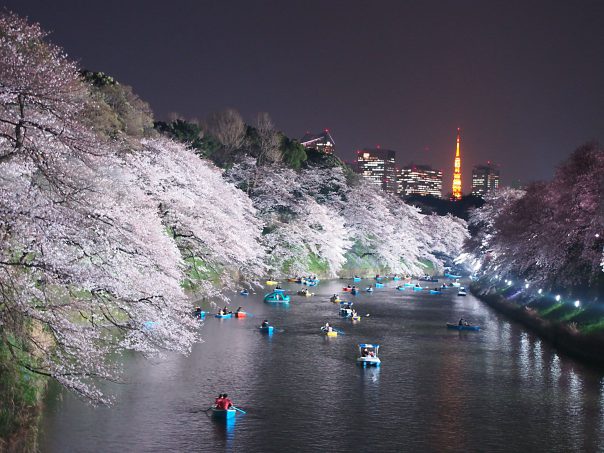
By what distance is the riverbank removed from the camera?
31328 millimetres

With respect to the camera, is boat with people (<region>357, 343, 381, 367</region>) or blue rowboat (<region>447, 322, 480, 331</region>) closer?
boat with people (<region>357, 343, 381, 367</region>)

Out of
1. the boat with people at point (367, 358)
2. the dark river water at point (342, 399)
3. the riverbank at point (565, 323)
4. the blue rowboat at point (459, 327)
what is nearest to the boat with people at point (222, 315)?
the dark river water at point (342, 399)

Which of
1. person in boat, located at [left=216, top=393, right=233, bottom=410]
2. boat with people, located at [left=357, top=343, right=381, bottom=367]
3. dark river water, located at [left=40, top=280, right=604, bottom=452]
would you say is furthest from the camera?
boat with people, located at [left=357, top=343, right=381, bottom=367]

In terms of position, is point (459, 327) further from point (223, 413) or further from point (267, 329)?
point (223, 413)

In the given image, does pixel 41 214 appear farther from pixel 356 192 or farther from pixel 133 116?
pixel 356 192

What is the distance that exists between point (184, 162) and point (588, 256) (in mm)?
24394

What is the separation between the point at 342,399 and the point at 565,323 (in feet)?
58.1

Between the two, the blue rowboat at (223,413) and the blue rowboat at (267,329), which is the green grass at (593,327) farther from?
the blue rowboat at (223,413)

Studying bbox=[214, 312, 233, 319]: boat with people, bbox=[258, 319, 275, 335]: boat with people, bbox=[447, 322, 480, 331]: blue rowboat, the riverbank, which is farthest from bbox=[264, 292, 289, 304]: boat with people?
the riverbank

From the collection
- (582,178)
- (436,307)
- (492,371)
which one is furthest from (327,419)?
(436,307)

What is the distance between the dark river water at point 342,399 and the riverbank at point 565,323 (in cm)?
119

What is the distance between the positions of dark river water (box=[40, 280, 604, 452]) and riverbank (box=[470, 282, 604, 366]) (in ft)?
3.89

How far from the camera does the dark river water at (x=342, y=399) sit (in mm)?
19094

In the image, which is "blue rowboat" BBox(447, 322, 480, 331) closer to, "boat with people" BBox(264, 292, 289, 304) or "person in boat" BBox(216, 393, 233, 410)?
"boat with people" BBox(264, 292, 289, 304)
